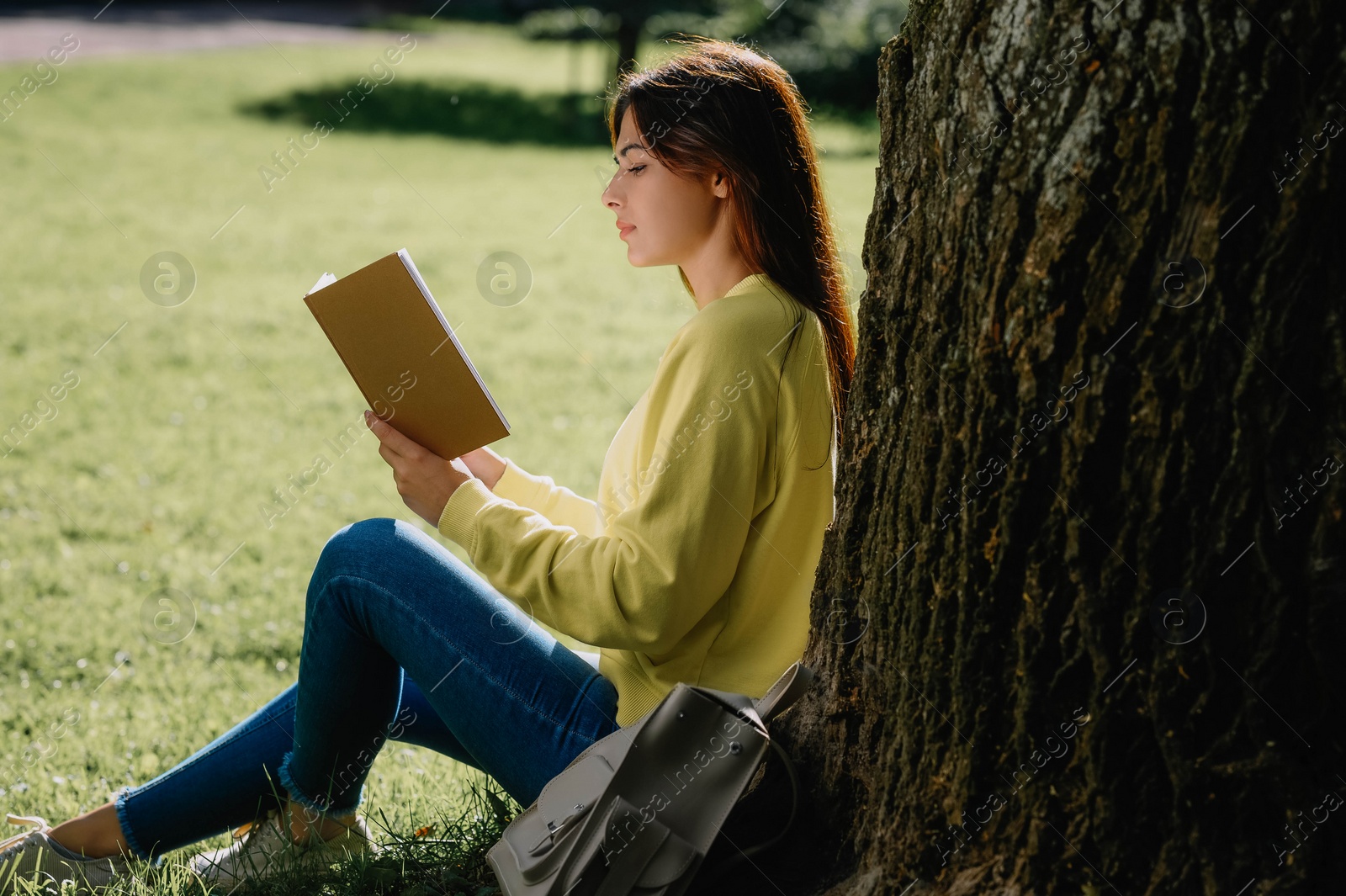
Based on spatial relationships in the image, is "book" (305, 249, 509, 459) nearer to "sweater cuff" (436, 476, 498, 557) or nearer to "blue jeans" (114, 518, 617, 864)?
"sweater cuff" (436, 476, 498, 557)

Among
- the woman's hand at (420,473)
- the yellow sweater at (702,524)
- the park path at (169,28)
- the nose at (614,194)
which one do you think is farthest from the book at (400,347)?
the park path at (169,28)

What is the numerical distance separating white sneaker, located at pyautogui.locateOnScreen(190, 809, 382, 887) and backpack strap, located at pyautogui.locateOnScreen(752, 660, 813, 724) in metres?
0.99

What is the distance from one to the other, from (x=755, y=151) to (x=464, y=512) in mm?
815

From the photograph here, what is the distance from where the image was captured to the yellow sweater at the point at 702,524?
1872 mm

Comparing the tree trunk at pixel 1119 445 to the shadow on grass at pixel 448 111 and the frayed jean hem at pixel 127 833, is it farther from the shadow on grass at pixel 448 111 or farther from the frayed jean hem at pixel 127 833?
the shadow on grass at pixel 448 111

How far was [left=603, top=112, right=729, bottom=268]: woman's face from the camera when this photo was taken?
2170 millimetres

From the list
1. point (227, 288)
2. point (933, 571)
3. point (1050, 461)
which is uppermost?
point (1050, 461)

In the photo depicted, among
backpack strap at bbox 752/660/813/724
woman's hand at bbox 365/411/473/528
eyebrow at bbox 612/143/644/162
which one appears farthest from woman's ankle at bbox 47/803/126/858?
eyebrow at bbox 612/143/644/162

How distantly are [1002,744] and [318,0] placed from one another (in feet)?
101

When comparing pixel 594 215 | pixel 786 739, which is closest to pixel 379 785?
pixel 786 739

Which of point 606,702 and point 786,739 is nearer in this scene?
point 786,739

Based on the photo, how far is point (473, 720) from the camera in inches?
83.7

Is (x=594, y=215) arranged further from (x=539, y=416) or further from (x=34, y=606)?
(x=34, y=606)

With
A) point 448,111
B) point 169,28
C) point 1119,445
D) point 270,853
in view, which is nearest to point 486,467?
point 270,853
